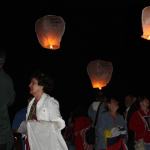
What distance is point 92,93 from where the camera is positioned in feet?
51.5

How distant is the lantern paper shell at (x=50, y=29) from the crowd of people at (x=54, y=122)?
5.87 ft

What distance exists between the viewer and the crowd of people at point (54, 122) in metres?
1.99

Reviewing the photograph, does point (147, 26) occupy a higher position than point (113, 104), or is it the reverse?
point (147, 26)

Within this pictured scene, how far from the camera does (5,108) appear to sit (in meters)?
1.94

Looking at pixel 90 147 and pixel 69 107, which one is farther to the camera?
pixel 69 107

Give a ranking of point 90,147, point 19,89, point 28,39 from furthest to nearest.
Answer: point 28,39
point 19,89
point 90,147

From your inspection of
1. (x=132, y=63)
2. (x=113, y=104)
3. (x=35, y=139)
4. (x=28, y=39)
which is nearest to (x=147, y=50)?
(x=132, y=63)

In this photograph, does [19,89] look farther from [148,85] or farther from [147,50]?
[147,50]

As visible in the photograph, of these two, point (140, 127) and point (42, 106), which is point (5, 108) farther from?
point (140, 127)

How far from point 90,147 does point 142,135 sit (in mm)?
1224

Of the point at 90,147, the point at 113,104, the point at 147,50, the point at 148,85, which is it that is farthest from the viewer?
the point at 147,50

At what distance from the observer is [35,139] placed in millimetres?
2260

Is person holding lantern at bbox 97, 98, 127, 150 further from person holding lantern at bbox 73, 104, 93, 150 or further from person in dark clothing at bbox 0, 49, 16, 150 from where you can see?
person in dark clothing at bbox 0, 49, 16, 150

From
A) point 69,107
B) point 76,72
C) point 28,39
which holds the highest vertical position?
point 28,39
